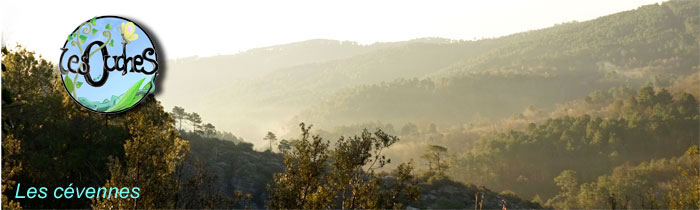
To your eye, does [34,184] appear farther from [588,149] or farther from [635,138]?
[635,138]

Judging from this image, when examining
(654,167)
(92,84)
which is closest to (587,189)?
(654,167)

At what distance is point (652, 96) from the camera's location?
7028 inches

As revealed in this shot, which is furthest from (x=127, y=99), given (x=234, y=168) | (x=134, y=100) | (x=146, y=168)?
(x=234, y=168)

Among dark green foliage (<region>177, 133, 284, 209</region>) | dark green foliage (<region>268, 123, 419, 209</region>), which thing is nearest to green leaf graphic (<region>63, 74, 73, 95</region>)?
dark green foliage (<region>268, 123, 419, 209</region>)

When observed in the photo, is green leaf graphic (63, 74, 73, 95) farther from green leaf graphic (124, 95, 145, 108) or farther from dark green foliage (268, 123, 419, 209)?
dark green foliage (268, 123, 419, 209)

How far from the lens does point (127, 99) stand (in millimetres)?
13969

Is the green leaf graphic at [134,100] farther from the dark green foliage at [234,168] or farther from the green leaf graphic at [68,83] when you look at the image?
the dark green foliage at [234,168]

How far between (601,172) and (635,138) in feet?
86.0

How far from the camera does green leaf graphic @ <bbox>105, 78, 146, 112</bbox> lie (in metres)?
13.7

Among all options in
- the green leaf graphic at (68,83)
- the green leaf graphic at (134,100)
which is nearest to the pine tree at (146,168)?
the green leaf graphic at (134,100)

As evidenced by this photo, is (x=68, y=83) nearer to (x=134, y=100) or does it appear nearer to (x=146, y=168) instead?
(x=134, y=100)

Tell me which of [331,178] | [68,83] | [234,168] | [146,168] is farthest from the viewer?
[234,168]

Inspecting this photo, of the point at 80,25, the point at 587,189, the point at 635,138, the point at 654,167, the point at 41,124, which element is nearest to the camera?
the point at 80,25

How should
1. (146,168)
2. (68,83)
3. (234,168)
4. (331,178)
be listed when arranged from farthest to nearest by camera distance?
(234,168) < (331,178) < (68,83) < (146,168)
